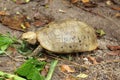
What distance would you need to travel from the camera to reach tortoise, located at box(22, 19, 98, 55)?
152 inches

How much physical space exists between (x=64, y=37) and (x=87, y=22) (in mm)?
883

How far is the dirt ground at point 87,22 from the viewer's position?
3810mm

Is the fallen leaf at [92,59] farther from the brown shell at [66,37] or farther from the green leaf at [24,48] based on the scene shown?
the green leaf at [24,48]

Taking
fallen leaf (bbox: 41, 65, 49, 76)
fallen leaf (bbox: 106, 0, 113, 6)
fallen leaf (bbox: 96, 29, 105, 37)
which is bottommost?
fallen leaf (bbox: 41, 65, 49, 76)

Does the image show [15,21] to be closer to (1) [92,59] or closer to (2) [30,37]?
(2) [30,37]

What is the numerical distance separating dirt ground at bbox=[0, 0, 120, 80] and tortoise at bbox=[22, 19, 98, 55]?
141mm

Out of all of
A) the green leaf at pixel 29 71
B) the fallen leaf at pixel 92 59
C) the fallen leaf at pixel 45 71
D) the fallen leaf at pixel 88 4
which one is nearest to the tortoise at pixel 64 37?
the fallen leaf at pixel 92 59

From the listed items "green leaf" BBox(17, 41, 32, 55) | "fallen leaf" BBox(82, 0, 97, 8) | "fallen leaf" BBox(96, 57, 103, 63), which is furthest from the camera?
"fallen leaf" BBox(82, 0, 97, 8)

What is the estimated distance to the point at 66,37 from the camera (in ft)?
12.8

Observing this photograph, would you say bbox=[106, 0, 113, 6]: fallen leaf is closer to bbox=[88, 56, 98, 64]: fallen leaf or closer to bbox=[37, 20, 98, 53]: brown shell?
bbox=[37, 20, 98, 53]: brown shell

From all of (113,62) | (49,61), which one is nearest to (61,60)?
(49,61)

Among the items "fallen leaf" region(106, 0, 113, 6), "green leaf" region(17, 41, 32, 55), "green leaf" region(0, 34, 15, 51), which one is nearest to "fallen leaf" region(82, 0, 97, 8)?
"fallen leaf" region(106, 0, 113, 6)

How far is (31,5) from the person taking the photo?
4844 millimetres

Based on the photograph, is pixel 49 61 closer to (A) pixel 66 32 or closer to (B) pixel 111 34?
(A) pixel 66 32
